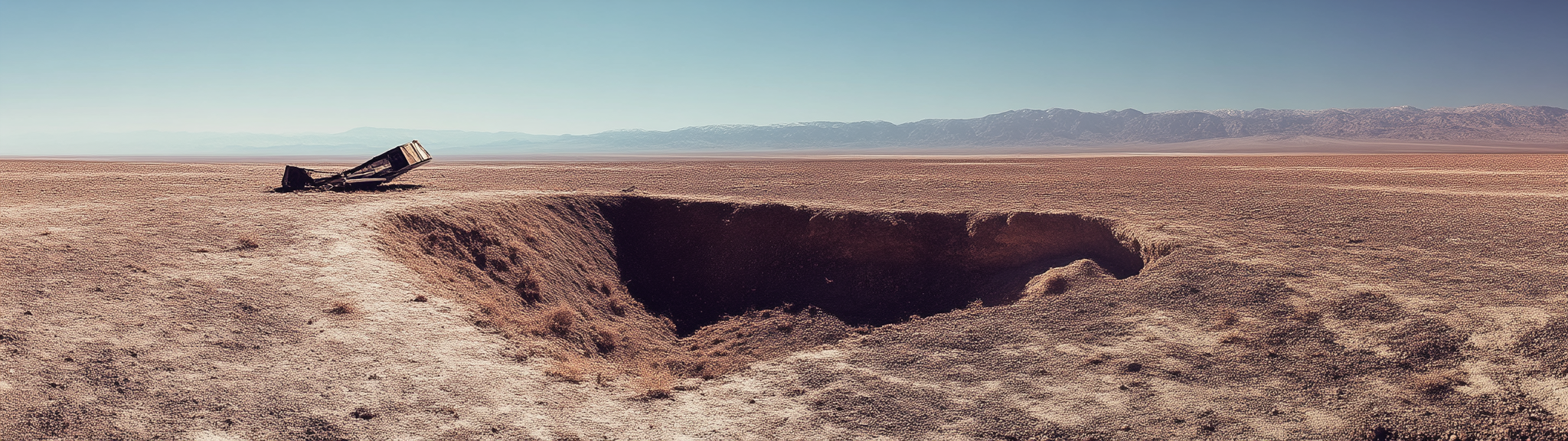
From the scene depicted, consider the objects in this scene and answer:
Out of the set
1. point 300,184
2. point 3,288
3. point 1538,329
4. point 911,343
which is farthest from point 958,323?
point 300,184

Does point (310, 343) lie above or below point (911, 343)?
above

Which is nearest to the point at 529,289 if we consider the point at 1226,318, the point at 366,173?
Answer: the point at 1226,318

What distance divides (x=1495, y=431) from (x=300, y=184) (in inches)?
873

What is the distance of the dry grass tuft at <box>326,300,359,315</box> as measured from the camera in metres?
7.45

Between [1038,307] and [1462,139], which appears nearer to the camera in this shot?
[1038,307]

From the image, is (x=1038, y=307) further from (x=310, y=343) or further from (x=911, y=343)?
(x=310, y=343)

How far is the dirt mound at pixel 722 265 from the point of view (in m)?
10.9

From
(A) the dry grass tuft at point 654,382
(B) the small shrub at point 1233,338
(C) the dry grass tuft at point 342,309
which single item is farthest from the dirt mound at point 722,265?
(B) the small shrub at point 1233,338

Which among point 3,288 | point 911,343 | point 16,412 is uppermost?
point 3,288

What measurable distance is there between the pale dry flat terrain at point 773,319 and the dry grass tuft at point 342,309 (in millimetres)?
43

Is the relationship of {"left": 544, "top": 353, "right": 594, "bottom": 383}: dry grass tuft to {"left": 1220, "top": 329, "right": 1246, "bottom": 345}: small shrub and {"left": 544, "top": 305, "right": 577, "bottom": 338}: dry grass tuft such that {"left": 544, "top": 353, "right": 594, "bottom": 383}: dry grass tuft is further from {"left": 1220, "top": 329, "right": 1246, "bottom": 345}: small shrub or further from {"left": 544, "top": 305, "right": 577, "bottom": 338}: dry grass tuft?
{"left": 1220, "top": 329, "right": 1246, "bottom": 345}: small shrub

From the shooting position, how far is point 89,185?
56.8ft

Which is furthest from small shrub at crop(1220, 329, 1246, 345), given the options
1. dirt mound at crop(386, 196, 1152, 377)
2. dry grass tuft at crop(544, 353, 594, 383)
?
dry grass tuft at crop(544, 353, 594, 383)

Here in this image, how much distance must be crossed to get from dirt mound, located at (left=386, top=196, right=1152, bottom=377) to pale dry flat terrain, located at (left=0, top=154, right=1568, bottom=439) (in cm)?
7
